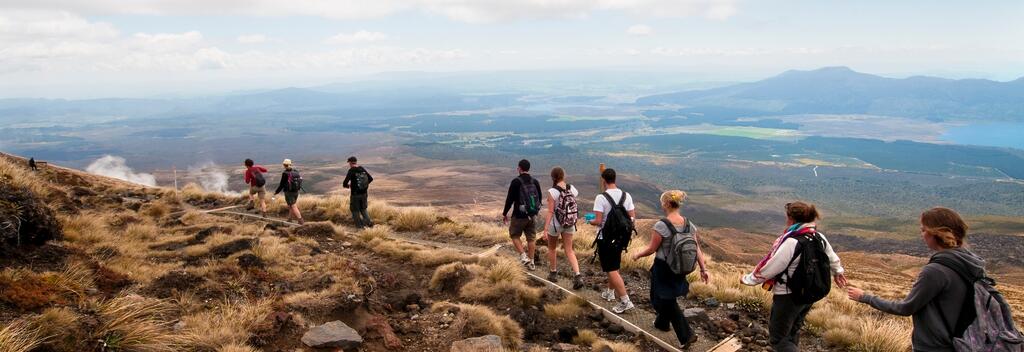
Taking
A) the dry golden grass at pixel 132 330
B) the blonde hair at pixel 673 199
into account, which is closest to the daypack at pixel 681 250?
the blonde hair at pixel 673 199

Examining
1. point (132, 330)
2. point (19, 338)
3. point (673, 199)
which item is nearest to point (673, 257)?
point (673, 199)

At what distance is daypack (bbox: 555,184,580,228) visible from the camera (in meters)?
7.87

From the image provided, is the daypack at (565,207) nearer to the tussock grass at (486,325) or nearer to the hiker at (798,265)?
the tussock grass at (486,325)

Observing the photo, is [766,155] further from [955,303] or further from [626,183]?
[955,303]

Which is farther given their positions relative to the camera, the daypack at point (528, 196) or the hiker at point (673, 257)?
the daypack at point (528, 196)

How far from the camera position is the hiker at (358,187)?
12.7 meters

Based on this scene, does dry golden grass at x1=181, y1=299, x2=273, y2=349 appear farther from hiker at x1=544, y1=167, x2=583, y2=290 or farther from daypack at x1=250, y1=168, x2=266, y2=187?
daypack at x1=250, y1=168, x2=266, y2=187

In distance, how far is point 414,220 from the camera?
14.5 metres

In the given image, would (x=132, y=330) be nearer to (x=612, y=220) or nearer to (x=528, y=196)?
(x=612, y=220)

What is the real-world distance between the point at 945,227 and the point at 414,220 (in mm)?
12122

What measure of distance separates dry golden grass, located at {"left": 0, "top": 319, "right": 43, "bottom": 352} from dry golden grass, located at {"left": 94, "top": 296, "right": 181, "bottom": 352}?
404mm

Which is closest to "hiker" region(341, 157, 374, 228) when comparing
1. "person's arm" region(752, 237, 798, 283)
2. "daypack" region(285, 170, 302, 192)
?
"daypack" region(285, 170, 302, 192)

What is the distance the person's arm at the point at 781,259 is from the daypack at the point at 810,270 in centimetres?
3

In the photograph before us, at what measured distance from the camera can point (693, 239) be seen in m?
5.79
